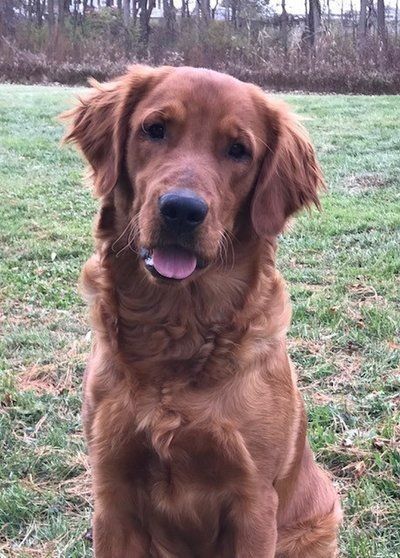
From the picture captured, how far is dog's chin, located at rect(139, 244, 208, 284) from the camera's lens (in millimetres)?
2322

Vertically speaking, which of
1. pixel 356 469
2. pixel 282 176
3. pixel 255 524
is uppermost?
pixel 282 176

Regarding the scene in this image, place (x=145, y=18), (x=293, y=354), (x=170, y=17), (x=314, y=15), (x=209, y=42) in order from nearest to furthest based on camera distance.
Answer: (x=293, y=354)
(x=209, y=42)
(x=314, y=15)
(x=170, y=17)
(x=145, y=18)

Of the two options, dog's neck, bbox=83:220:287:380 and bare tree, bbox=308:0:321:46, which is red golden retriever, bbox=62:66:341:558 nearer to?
dog's neck, bbox=83:220:287:380

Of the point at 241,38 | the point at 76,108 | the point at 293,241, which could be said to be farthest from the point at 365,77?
the point at 76,108

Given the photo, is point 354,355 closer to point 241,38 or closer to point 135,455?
point 135,455

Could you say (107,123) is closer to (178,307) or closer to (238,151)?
(238,151)

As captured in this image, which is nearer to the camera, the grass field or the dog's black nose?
the dog's black nose

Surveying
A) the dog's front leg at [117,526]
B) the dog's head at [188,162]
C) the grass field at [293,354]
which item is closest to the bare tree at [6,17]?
the grass field at [293,354]

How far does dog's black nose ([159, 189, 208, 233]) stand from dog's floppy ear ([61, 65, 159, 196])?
357 millimetres

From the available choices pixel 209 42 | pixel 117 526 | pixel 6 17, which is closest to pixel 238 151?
pixel 117 526

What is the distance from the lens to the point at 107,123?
2615 mm

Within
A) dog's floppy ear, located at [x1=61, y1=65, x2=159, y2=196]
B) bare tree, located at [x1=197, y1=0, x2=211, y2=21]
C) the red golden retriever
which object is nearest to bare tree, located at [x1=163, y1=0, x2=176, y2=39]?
bare tree, located at [x1=197, y1=0, x2=211, y2=21]

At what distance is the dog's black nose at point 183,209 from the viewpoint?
2195mm

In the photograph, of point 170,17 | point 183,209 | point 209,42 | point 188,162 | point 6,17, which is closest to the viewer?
point 183,209
